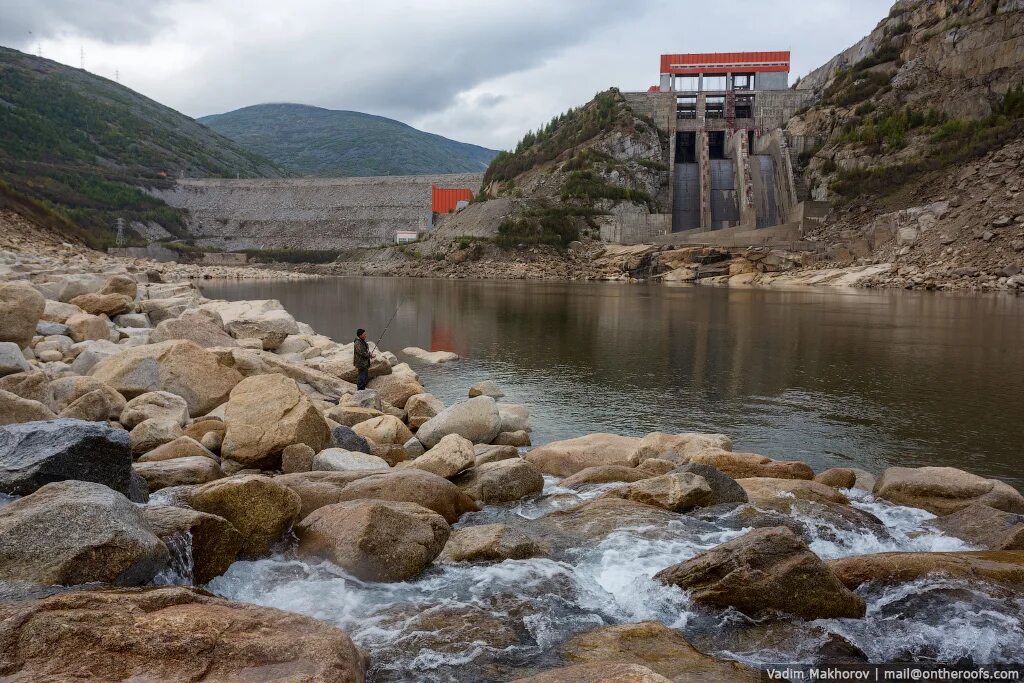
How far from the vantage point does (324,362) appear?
Result: 1997 cm

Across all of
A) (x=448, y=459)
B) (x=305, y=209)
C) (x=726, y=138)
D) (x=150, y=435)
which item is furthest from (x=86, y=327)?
(x=305, y=209)

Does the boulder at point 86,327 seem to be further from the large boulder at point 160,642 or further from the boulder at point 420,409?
the large boulder at point 160,642

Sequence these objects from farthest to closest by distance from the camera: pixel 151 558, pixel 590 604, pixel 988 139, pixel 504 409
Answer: pixel 988 139 < pixel 504 409 < pixel 590 604 < pixel 151 558

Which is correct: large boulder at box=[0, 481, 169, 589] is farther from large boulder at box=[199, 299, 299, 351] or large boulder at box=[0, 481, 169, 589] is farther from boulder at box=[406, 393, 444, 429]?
large boulder at box=[199, 299, 299, 351]

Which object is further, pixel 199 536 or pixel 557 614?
pixel 557 614

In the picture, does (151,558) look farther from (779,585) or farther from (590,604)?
(779,585)

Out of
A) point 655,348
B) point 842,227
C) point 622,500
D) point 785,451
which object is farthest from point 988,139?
point 622,500

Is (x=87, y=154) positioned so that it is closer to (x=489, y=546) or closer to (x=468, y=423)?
(x=468, y=423)

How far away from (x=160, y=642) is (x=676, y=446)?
9705 mm

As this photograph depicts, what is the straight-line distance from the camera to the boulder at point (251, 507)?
6.84m

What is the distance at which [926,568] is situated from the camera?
6762 millimetres

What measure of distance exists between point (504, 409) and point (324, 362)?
709 cm

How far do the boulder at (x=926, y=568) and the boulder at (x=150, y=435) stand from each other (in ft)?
27.2

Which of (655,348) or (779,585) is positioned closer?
(779,585)
